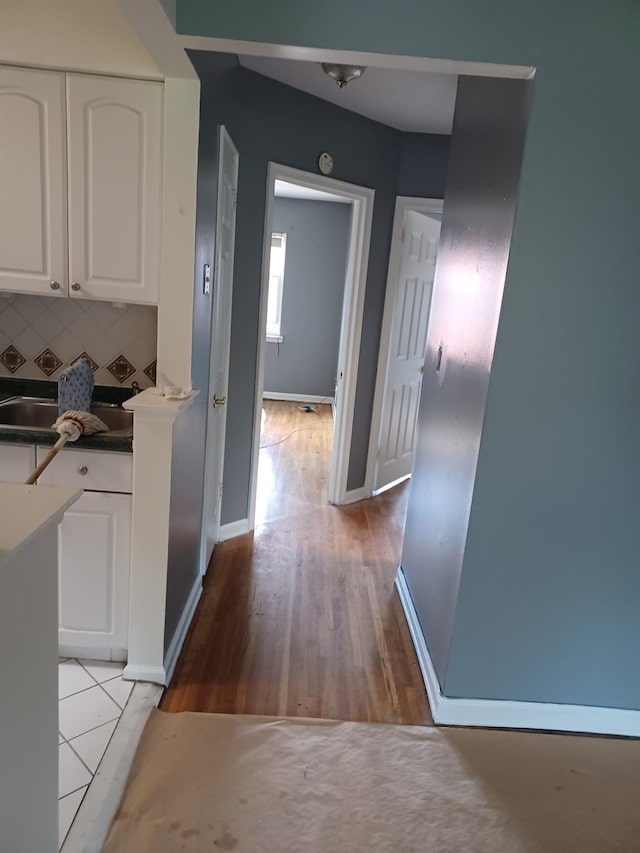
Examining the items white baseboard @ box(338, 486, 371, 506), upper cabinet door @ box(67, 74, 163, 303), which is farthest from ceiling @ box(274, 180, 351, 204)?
upper cabinet door @ box(67, 74, 163, 303)

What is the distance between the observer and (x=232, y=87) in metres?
2.58

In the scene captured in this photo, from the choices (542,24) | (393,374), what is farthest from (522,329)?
(393,374)

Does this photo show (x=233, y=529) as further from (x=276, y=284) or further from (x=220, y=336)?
(x=276, y=284)

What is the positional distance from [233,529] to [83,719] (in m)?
1.53

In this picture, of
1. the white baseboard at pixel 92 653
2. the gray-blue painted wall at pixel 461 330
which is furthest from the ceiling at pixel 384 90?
the white baseboard at pixel 92 653

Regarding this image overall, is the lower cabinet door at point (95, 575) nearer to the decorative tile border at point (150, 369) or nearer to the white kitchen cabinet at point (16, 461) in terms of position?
the white kitchen cabinet at point (16, 461)

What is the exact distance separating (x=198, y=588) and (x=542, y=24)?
244 cm

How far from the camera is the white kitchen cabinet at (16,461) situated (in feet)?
6.22

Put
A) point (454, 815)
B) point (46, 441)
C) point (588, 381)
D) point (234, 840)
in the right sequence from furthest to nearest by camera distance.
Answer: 1. point (46, 441)
2. point (588, 381)
3. point (454, 815)
4. point (234, 840)

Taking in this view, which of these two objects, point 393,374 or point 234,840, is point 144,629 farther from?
point 393,374

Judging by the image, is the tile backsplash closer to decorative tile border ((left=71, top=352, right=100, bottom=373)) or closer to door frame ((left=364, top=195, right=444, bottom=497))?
decorative tile border ((left=71, top=352, right=100, bottom=373))

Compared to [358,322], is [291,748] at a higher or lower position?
lower

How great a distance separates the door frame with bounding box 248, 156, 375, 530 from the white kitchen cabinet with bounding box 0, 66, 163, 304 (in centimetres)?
115

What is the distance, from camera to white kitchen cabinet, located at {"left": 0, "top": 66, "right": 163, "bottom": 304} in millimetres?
1903
